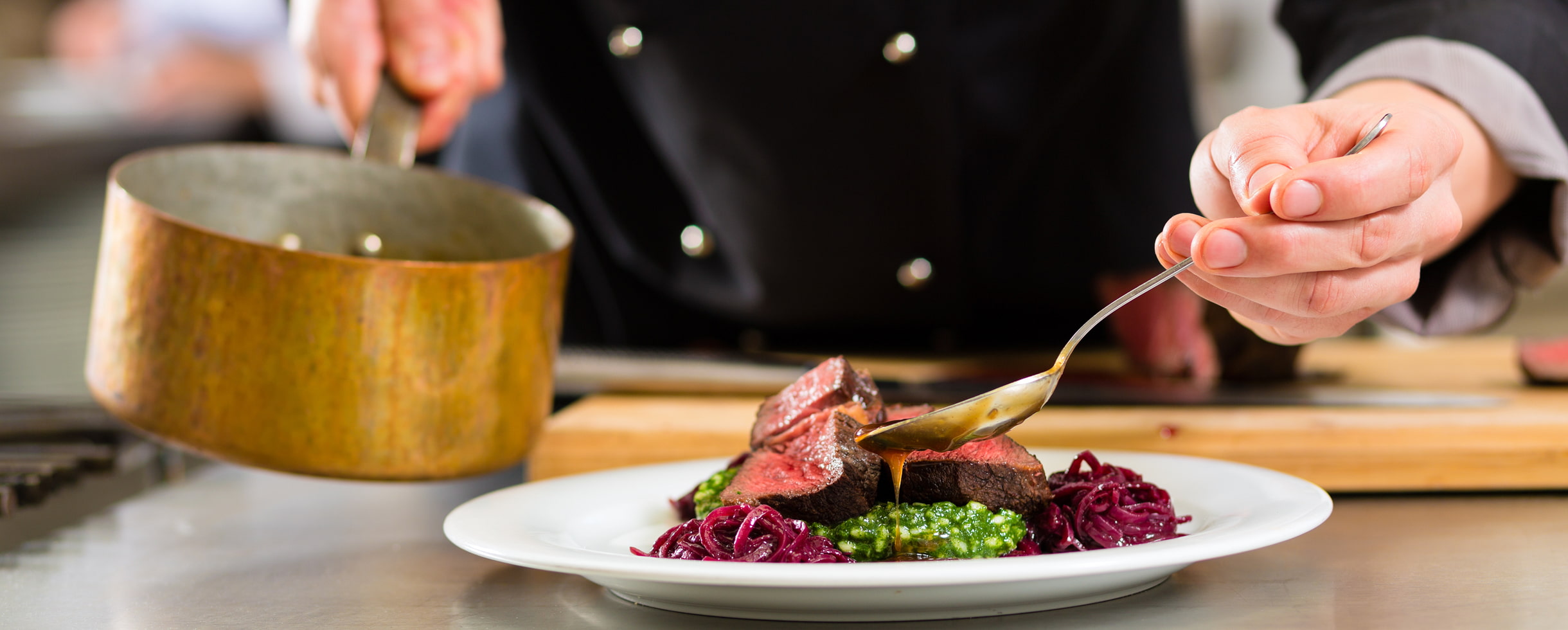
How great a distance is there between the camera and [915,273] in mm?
2123

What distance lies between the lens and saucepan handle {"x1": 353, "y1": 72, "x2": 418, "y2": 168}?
57.3 inches

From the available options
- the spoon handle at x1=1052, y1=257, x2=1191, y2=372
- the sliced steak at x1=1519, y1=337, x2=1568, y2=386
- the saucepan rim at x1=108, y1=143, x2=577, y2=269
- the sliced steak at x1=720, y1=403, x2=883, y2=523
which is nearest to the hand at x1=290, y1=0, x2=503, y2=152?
the saucepan rim at x1=108, y1=143, x2=577, y2=269

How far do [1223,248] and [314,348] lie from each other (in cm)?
86

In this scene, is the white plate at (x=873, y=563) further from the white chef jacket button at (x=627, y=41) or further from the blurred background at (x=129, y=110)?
the blurred background at (x=129, y=110)

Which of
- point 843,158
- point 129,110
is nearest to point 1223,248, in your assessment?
point 843,158

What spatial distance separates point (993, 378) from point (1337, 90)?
25.0 inches

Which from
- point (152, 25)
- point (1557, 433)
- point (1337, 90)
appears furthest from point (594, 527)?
point (152, 25)

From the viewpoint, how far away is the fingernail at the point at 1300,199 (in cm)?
86

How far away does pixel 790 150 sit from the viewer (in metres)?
2.02

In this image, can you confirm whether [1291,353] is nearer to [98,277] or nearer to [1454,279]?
[1454,279]

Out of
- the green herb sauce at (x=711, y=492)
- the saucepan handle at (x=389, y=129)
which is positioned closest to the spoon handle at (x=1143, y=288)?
the green herb sauce at (x=711, y=492)

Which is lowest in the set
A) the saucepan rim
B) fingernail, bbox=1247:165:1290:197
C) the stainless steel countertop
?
the stainless steel countertop

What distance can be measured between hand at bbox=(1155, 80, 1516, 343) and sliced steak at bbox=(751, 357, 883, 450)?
366mm

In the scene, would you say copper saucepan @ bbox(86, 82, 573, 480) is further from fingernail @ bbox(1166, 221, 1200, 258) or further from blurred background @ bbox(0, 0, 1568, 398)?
blurred background @ bbox(0, 0, 1568, 398)
